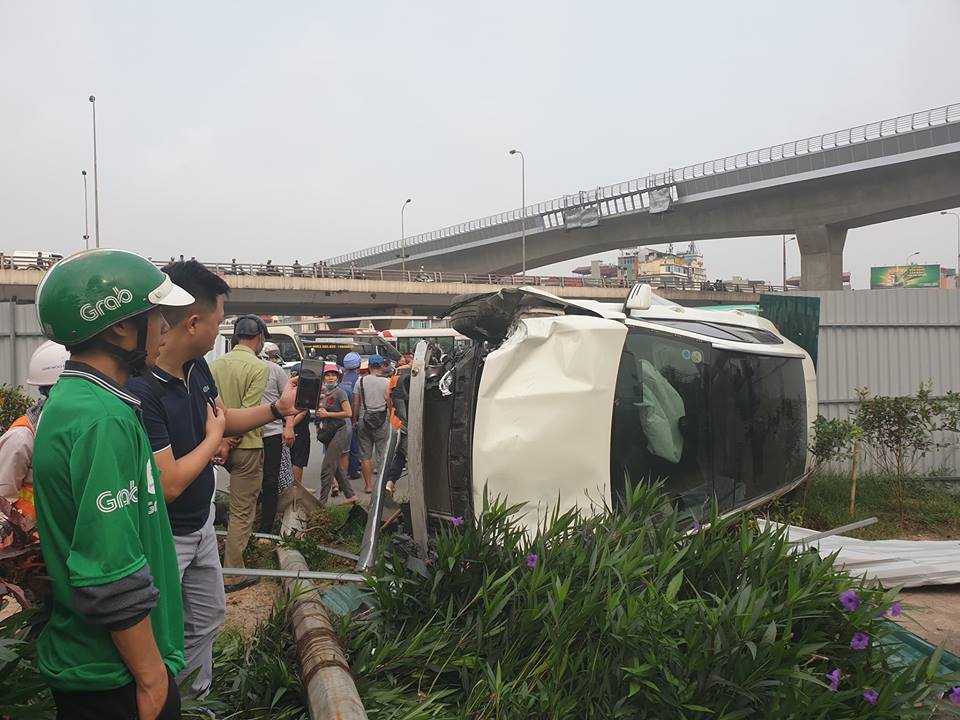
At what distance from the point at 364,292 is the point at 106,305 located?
40.4 meters

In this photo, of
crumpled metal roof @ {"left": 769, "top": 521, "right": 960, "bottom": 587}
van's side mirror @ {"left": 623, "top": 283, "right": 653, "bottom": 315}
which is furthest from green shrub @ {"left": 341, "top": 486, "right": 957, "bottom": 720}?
crumpled metal roof @ {"left": 769, "top": 521, "right": 960, "bottom": 587}

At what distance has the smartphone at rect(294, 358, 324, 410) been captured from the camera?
363 cm

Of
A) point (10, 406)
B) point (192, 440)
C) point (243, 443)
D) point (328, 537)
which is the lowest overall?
point (328, 537)

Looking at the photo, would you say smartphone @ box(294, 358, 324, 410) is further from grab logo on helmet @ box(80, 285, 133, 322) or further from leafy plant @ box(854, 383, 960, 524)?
leafy plant @ box(854, 383, 960, 524)

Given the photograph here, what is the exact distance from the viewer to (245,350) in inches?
218

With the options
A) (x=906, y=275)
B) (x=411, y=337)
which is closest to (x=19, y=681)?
(x=411, y=337)

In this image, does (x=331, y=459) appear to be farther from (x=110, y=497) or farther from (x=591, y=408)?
(x=110, y=497)

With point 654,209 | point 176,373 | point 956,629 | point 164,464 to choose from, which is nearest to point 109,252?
point 164,464

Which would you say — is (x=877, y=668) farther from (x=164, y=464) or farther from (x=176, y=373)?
(x=176, y=373)

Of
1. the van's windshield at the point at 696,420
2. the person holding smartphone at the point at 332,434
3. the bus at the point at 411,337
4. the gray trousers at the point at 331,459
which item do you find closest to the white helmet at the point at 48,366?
the van's windshield at the point at 696,420

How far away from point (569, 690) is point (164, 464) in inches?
70.2

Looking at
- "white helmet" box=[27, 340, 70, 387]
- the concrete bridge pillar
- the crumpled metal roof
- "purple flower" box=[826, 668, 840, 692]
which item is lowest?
the crumpled metal roof

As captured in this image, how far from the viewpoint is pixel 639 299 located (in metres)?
4.61

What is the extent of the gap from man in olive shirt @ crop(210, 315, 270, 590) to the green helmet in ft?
10.5
